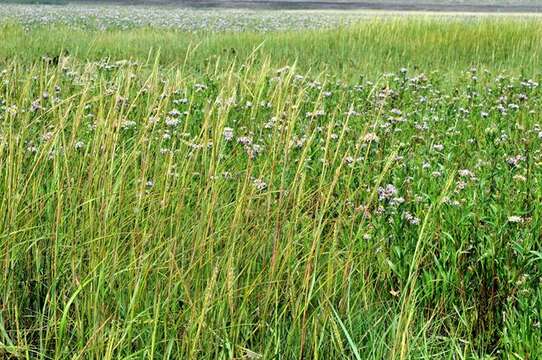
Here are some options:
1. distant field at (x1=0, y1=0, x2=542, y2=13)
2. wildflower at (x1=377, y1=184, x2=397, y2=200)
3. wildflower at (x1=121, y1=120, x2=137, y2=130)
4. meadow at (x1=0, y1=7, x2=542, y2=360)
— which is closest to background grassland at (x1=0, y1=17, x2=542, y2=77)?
wildflower at (x1=121, y1=120, x2=137, y2=130)

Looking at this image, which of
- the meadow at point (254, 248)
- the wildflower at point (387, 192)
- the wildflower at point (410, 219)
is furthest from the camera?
the wildflower at point (387, 192)

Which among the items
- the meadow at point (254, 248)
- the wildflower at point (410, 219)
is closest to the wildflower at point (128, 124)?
the meadow at point (254, 248)

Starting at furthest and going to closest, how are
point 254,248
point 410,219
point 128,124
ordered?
point 128,124, point 410,219, point 254,248

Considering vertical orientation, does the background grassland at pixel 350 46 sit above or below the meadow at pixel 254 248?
below

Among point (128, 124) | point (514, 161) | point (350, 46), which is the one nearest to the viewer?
point (514, 161)

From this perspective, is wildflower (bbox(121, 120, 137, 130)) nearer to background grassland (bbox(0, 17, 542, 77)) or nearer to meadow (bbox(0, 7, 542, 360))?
meadow (bbox(0, 7, 542, 360))

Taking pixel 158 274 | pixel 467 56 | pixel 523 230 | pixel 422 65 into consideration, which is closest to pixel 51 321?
pixel 158 274

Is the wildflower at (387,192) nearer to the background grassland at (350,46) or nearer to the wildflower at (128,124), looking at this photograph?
the wildflower at (128,124)

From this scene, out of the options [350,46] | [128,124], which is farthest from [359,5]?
[128,124]

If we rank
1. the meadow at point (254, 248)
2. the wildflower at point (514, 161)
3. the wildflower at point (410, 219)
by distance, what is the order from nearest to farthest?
the meadow at point (254, 248), the wildflower at point (410, 219), the wildflower at point (514, 161)

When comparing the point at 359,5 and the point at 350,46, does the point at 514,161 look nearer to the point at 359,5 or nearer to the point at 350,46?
the point at 350,46

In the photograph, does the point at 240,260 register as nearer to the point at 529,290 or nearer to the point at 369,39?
the point at 529,290

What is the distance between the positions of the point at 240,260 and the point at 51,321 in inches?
26.4

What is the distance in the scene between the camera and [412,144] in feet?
14.8
